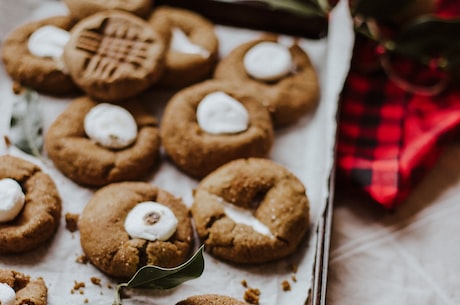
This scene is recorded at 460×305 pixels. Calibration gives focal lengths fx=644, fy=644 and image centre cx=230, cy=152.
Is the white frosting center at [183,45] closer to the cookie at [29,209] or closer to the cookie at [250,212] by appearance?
the cookie at [250,212]

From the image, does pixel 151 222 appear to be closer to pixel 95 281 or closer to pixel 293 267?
pixel 95 281

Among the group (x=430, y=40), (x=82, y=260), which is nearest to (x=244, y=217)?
(x=82, y=260)

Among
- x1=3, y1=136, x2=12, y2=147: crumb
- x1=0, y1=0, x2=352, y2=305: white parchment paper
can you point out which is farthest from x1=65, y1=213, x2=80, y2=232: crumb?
x1=3, y1=136, x2=12, y2=147: crumb

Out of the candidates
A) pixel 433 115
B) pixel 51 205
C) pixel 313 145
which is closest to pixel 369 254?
pixel 313 145

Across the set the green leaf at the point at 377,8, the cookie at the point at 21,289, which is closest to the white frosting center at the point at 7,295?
the cookie at the point at 21,289

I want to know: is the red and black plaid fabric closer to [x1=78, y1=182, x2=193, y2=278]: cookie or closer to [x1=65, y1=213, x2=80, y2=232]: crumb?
[x1=78, y1=182, x2=193, y2=278]: cookie
